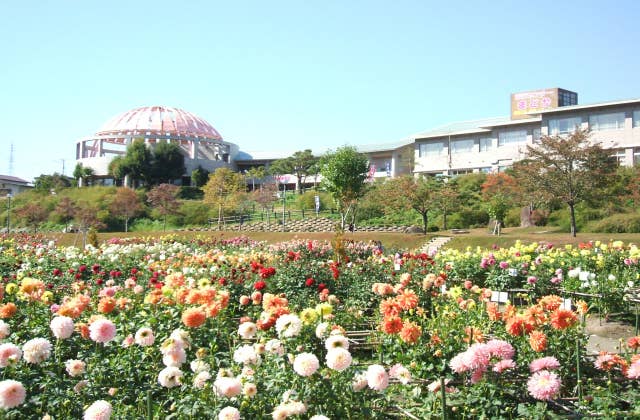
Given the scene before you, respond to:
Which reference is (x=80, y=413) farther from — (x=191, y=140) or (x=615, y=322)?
(x=191, y=140)

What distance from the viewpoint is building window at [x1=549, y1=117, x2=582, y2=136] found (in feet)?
144

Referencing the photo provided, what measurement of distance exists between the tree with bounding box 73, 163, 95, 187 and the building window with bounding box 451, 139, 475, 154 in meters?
39.9

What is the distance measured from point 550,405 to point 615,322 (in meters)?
6.02

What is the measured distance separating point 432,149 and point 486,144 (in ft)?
18.0

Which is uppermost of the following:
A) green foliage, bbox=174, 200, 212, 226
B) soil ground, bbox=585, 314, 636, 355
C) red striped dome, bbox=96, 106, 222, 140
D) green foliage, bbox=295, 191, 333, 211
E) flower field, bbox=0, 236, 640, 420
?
red striped dome, bbox=96, 106, 222, 140

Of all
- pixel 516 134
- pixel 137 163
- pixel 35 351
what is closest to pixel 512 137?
pixel 516 134

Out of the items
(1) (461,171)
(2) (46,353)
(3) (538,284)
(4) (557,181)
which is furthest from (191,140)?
(2) (46,353)

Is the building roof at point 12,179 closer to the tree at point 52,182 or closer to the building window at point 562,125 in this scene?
the tree at point 52,182

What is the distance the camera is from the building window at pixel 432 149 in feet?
178

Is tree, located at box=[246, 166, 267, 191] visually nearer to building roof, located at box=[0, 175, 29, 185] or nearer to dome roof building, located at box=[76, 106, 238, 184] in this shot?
dome roof building, located at box=[76, 106, 238, 184]

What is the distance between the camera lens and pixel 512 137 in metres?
49.1

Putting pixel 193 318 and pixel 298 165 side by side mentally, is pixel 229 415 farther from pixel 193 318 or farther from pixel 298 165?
pixel 298 165

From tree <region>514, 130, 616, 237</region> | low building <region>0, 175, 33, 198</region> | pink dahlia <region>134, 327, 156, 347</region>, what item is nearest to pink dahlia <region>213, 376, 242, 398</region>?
pink dahlia <region>134, 327, 156, 347</region>

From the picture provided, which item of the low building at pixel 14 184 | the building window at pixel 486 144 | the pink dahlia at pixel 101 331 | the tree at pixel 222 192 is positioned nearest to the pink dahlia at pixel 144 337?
the pink dahlia at pixel 101 331
